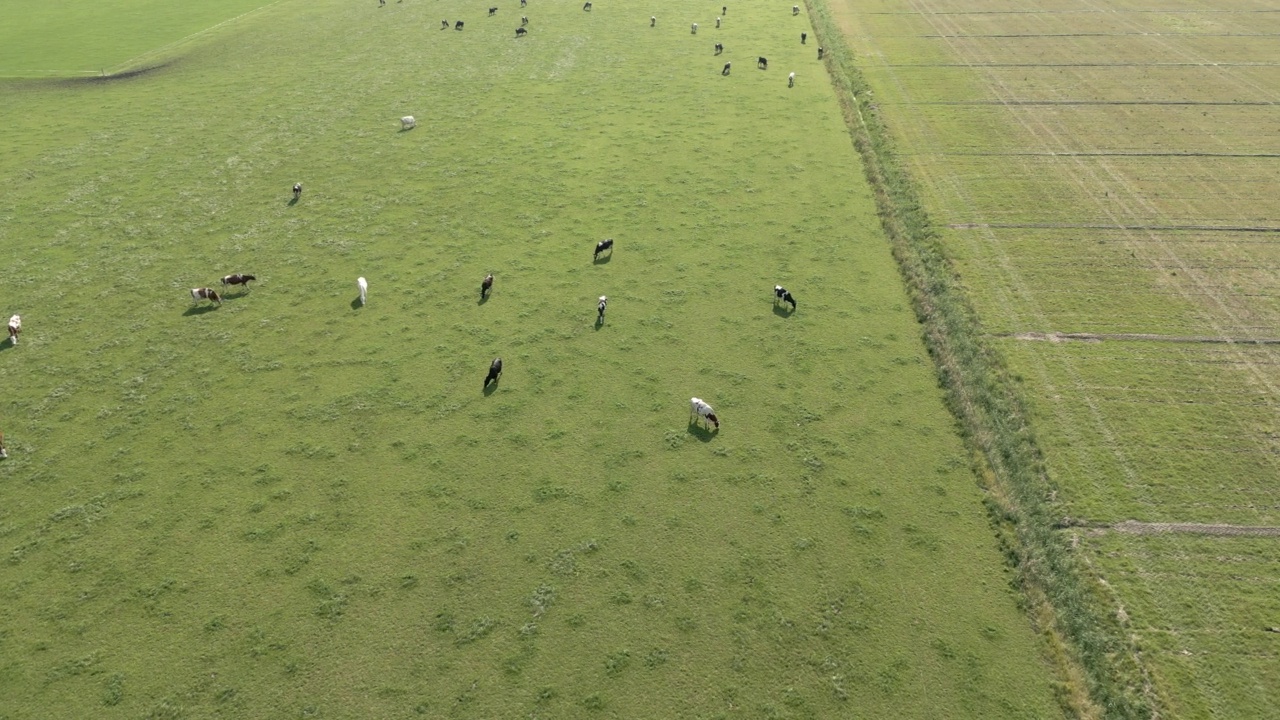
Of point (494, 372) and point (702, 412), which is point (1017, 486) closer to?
point (702, 412)

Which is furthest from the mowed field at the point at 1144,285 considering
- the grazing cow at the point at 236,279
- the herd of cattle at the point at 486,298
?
the grazing cow at the point at 236,279

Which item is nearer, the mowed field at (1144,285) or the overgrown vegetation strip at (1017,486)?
the overgrown vegetation strip at (1017,486)

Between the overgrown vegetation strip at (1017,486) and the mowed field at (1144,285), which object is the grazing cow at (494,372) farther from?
the mowed field at (1144,285)

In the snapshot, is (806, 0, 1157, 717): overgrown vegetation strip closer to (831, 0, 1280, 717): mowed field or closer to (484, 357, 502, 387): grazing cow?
(831, 0, 1280, 717): mowed field

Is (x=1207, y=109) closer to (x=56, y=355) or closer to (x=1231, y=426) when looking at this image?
(x=1231, y=426)

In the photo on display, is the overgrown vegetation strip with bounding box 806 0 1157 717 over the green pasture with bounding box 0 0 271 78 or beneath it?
beneath

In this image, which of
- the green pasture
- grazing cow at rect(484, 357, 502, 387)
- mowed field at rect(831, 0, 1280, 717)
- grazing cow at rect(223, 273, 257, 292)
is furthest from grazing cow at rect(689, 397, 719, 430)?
the green pasture
